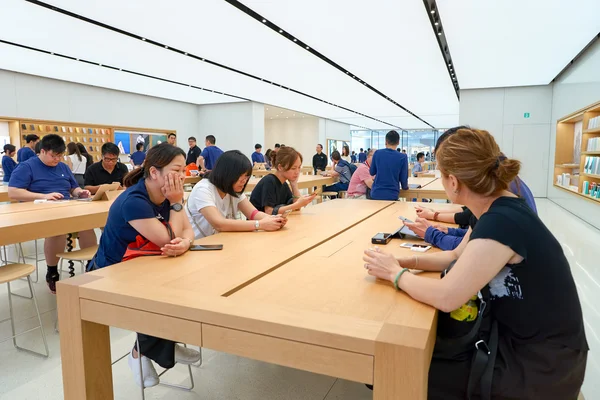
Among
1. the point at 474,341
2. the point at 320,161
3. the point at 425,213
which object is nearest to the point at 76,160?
the point at 425,213

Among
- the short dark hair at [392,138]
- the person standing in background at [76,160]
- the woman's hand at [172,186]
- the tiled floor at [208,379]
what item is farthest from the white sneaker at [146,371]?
the person standing in background at [76,160]

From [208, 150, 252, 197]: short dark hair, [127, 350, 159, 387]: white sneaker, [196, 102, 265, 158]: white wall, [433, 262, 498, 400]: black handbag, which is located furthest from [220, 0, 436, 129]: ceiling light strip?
[433, 262, 498, 400]: black handbag

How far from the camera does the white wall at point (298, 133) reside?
775 inches

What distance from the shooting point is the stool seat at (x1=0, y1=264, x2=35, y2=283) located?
213cm

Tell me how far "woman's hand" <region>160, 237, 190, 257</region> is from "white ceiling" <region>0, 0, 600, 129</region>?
438cm

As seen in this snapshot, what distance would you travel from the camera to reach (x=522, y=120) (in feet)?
34.6

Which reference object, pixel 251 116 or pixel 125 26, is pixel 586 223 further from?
pixel 251 116

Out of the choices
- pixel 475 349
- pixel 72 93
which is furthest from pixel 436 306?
pixel 72 93

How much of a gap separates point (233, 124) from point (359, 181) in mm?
9593

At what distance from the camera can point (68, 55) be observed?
25.1ft

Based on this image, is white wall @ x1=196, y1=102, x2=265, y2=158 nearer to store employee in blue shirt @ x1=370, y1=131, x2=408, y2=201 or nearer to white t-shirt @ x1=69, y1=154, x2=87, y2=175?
white t-shirt @ x1=69, y1=154, x2=87, y2=175

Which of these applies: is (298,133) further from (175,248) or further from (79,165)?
(175,248)

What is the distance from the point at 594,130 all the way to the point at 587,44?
5.01 ft

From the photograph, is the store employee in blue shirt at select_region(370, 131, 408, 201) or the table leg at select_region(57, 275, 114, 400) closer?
the table leg at select_region(57, 275, 114, 400)
